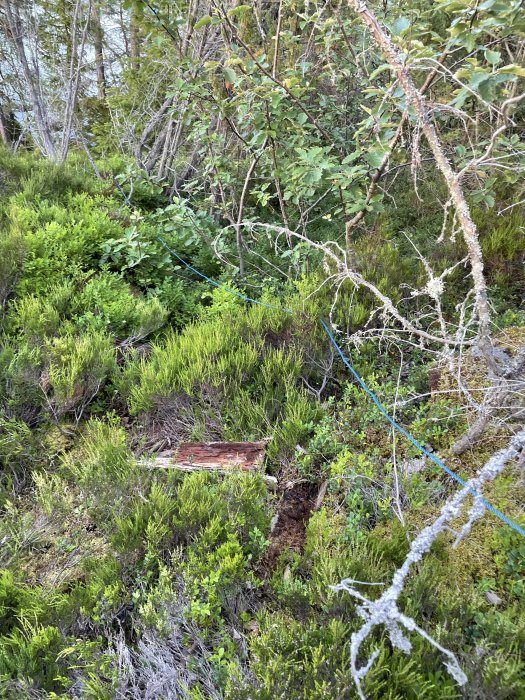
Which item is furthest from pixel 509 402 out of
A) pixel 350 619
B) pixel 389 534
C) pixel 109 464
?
pixel 109 464

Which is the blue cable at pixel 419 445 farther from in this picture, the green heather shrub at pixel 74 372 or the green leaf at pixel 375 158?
the green heather shrub at pixel 74 372

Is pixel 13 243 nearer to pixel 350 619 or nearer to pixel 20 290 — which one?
pixel 20 290

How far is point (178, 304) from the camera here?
3.80 meters

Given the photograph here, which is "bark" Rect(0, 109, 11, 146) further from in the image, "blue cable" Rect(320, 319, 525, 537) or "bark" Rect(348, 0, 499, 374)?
"bark" Rect(348, 0, 499, 374)

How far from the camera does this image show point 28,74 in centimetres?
619

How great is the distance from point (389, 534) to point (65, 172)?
17.7 ft

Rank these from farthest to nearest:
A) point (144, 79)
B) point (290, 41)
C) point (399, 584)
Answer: point (144, 79)
point (290, 41)
point (399, 584)

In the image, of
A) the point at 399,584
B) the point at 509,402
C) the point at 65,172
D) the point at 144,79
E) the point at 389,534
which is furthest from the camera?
the point at 144,79

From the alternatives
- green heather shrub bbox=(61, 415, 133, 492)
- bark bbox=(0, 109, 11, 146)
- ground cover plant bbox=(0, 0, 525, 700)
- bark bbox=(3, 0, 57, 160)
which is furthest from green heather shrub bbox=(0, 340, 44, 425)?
bark bbox=(0, 109, 11, 146)

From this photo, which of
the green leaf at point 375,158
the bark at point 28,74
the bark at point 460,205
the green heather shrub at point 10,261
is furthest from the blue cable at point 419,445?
the bark at point 28,74

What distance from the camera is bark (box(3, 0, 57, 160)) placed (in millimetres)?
6094

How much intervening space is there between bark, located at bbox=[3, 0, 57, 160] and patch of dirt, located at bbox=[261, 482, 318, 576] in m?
5.85

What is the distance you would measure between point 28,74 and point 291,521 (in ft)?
22.8

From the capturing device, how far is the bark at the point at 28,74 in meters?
6.09
